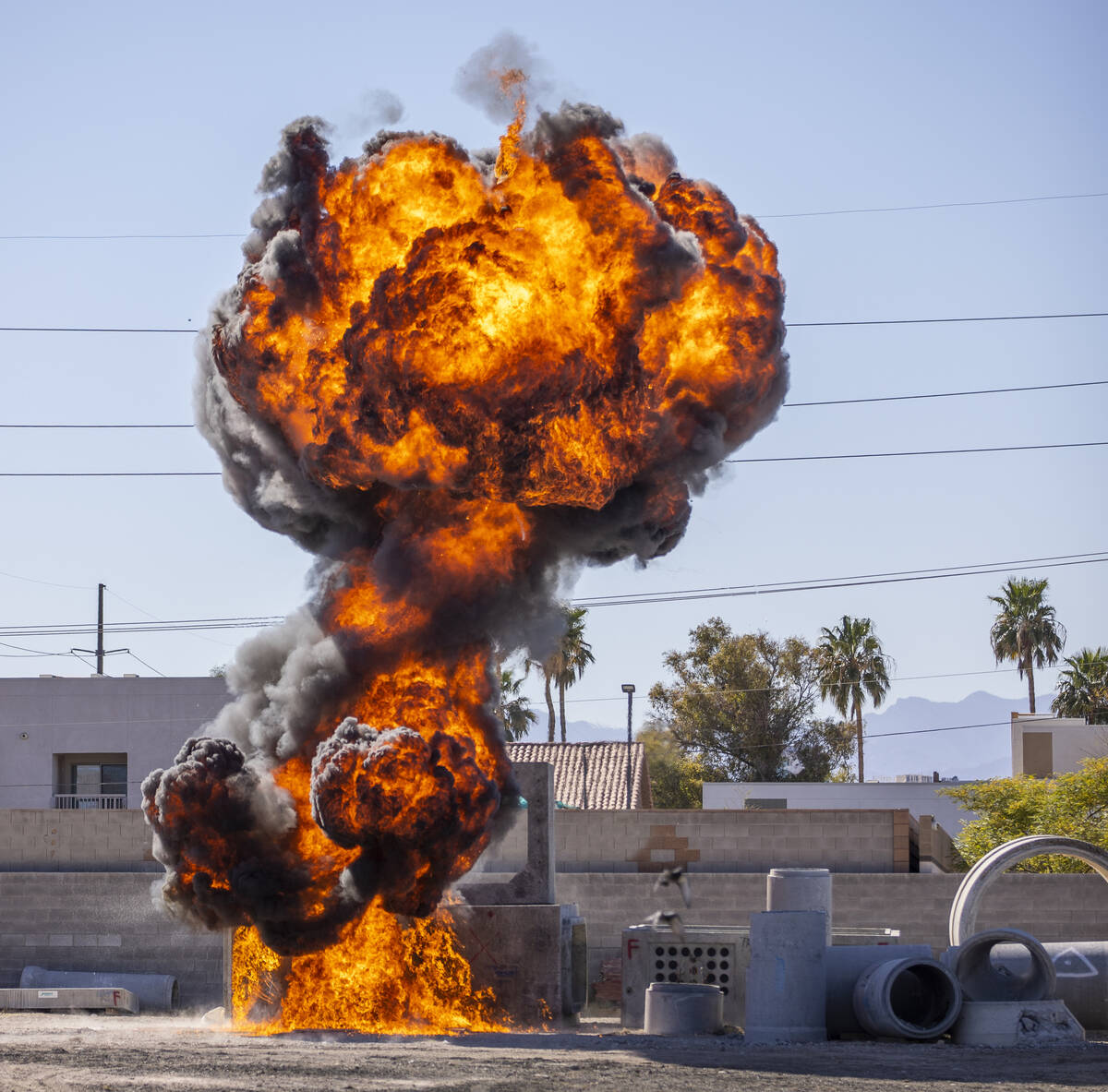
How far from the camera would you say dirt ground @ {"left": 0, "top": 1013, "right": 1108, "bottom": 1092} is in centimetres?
1700

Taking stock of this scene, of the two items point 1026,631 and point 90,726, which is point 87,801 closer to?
point 90,726

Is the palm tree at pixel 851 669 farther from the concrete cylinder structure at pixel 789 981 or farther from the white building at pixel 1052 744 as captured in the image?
the concrete cylinder structure at pixel 789 981

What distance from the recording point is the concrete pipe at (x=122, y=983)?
1243 inches

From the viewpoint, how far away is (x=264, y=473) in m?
26.1

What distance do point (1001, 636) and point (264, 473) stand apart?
59.5 metres

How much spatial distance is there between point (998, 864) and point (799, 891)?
12.7 feet

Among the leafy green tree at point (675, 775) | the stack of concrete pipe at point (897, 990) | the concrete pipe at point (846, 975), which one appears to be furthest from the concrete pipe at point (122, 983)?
the leafy green tree at point (675, 775)

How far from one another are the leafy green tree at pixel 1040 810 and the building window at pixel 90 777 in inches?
1096

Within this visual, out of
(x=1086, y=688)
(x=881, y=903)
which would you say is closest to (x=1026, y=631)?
(x=1086, y=688)

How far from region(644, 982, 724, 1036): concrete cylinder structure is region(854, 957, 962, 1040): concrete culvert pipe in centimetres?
262

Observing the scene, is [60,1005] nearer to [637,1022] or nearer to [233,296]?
[637,1022]

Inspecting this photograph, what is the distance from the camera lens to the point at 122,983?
105ft

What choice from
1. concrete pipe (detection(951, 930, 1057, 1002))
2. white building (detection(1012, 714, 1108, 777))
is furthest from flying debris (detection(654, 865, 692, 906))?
white building (detection(1012, 714, 1108, 777))

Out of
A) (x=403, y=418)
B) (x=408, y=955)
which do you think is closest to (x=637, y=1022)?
(x=408, y=955)
